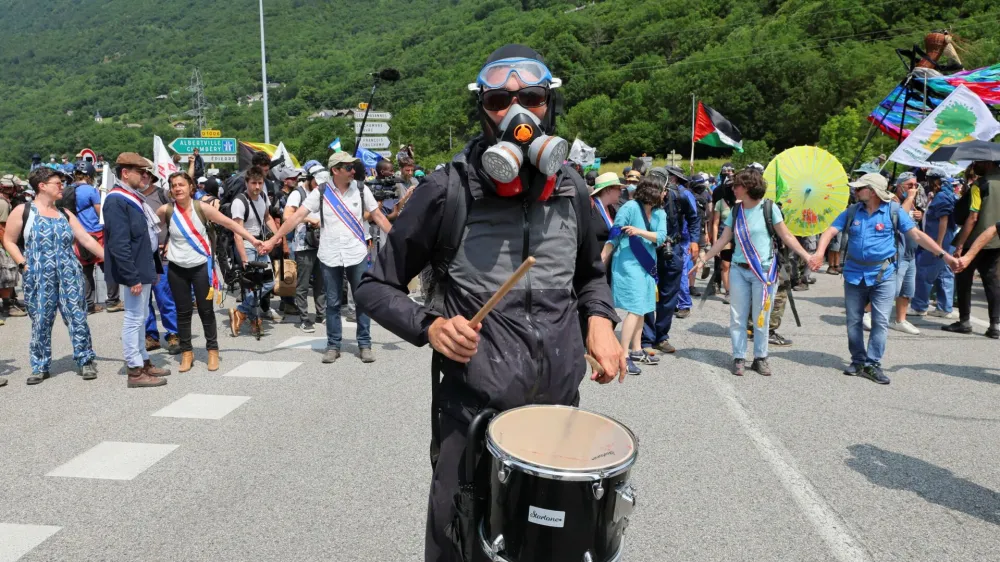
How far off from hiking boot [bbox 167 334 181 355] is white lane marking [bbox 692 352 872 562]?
19.2 feet

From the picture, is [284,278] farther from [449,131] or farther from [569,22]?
[569,22]

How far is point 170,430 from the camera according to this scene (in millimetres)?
5137

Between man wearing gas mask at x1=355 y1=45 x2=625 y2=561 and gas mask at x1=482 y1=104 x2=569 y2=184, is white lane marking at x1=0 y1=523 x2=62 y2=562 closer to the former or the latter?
man wearing gas mask at x1=355 y1=45 x2=625 y2=561

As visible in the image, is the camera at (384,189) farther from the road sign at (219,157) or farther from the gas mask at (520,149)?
the road sign at (219,157)

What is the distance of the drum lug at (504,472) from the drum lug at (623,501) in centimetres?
29

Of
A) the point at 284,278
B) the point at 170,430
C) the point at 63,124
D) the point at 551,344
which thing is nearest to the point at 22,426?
the point at 170,430

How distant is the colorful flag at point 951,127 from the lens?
9.47 metres

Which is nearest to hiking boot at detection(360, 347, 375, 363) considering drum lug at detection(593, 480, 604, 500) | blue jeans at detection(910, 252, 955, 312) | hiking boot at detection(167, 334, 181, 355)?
hiking boot at detection(167, 334, 181, 355)

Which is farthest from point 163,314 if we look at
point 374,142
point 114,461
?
point 374,142

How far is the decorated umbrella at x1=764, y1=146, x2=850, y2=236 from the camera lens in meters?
7.74

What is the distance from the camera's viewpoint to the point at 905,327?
9000 millimetres

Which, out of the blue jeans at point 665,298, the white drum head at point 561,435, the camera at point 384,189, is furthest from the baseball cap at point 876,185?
the camera at point 384,189

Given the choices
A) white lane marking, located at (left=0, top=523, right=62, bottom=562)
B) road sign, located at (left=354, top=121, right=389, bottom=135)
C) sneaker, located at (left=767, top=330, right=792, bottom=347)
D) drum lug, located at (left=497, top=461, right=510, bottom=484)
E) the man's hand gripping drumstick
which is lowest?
sneaker, located at (left=767, top=330, right=792, bottom=347)

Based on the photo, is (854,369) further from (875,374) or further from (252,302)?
(252,302)
